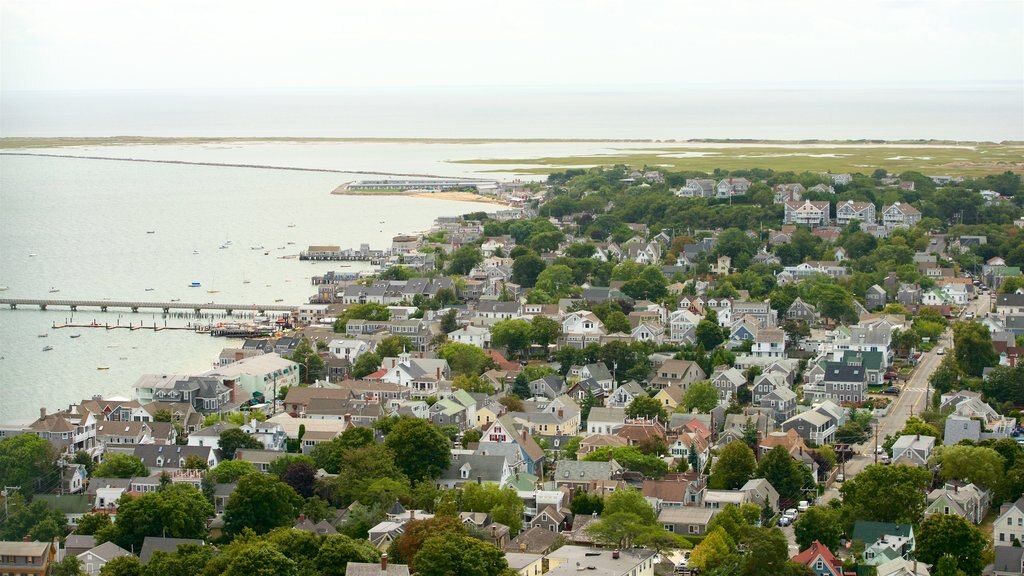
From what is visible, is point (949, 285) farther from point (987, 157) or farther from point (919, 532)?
point (987, 157)

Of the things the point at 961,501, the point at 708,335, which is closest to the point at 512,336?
the point at 708,335

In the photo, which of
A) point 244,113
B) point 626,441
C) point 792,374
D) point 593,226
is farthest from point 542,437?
point 244,113

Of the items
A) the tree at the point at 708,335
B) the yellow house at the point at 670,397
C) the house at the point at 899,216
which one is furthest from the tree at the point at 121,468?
the house at the point at 899,216

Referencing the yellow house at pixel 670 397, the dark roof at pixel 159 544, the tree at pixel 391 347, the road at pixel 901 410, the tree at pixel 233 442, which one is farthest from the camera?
the tree at pixel 391 347

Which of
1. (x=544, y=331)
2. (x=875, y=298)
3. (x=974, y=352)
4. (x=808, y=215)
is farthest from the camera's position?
(x=808, y=215)

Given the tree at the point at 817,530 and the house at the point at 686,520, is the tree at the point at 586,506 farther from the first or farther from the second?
the tree at the point at 817,530

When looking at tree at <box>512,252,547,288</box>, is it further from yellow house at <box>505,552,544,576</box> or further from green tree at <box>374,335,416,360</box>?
yellow house at <box>505,552,544,576</box>

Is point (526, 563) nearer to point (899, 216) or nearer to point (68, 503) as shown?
point (68, 503)

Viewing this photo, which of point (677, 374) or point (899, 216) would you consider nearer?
point (677, 374)
